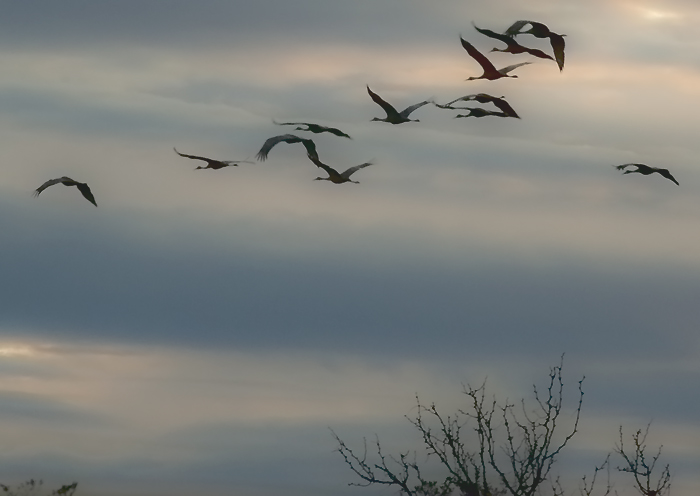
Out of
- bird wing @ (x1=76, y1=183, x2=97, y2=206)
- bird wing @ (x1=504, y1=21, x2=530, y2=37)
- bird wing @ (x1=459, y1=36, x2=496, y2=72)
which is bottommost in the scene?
bird wing @ (x1=76, y1=183, x2=97, y2=206)

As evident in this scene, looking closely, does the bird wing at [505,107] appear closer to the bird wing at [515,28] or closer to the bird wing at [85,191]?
the bird wing at [515,28]

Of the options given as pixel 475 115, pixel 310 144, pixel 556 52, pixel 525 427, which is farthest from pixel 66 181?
pixel 525 427

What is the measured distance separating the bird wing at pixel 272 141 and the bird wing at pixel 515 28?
3.77 meters

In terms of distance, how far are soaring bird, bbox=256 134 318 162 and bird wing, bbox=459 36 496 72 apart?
3.11m

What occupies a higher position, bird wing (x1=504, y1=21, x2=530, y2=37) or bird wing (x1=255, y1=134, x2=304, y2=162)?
bird wing (x1=504, y1=21, x2=530, y2=37)

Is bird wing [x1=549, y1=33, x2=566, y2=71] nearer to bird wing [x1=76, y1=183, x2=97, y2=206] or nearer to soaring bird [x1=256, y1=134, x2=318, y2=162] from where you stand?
soaring bird [x1=256, y1=134, x2=318, y2=162]

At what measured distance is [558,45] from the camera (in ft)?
58.1

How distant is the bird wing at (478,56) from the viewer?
17.2 meters

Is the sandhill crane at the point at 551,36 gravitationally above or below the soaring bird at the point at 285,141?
above

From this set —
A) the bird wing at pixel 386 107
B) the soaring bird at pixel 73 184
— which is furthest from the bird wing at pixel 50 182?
the bird wing at pixel 386 107

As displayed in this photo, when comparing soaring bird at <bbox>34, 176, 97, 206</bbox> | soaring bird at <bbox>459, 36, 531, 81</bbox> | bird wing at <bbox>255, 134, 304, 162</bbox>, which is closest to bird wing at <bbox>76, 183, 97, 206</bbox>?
soaring bird at <bbox>34, 176, 97, 206</bbox>

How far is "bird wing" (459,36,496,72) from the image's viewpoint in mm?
17172

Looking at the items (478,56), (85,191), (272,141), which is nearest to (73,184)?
(85,191)

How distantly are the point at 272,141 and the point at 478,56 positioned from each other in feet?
12.3
